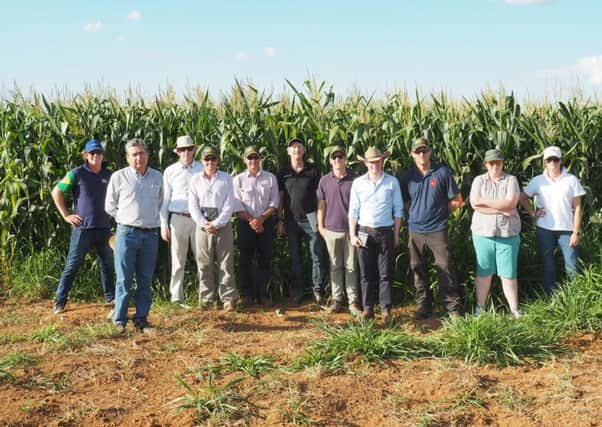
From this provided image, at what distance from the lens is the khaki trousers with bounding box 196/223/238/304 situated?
23.8ft

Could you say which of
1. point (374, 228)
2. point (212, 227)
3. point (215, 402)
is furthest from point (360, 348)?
point (212, 227)

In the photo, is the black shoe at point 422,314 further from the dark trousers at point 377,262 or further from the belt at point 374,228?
the belt at point 374,228

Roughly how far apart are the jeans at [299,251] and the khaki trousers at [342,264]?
8.5 inches

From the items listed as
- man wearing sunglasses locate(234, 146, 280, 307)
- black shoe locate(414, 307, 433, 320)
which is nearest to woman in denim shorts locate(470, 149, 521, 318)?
black shoe locate(414, 307, 433, 320)

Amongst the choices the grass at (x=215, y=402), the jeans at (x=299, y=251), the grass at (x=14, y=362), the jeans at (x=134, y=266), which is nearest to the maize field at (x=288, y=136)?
the jeans at (x=299, y=251)

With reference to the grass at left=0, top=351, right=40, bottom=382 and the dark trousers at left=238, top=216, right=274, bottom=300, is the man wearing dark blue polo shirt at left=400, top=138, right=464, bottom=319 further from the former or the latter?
the grass at left=0, top=351, right=40, bottom=382

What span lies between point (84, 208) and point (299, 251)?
8.38 feet

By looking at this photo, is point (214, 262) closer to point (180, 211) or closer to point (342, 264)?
point (180, 211)

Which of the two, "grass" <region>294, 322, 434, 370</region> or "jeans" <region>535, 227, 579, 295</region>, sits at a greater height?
"jeans" <region>535, 227, 579, 295</region>

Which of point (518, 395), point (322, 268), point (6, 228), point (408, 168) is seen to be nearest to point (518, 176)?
point (408, 168)

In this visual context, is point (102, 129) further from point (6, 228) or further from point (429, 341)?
point (429, 341)

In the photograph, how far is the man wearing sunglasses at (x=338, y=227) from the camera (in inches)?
282

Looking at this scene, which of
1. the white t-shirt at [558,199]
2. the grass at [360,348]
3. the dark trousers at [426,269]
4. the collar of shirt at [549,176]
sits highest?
the collar of shirt at [549,176]

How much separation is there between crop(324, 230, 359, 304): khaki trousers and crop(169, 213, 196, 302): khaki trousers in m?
1.56
